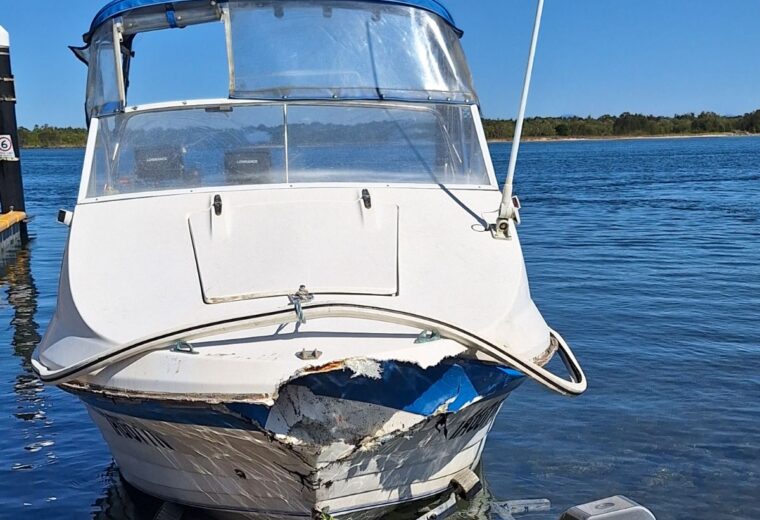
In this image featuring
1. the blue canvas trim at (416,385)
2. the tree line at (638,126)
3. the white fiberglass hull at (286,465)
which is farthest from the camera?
the tree line at (638,126)

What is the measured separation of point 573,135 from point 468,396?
13094 cm

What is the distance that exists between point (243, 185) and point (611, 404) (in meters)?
4.44

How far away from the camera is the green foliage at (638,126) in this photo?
5177 inches

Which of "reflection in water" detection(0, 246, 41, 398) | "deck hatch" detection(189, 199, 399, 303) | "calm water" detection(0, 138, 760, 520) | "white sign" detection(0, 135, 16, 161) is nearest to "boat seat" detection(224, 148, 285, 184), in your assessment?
"deck hatch" detection(189, 199, 399, 303)

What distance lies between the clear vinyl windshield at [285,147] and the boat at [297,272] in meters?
0.01

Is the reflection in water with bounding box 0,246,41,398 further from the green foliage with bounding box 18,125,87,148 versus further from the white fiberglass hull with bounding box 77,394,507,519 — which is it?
the green foliage with bounding box 18,125,87,148

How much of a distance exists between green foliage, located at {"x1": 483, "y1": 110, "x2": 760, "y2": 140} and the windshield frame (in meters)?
124

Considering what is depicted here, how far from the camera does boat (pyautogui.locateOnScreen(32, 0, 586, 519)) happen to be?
441 cm

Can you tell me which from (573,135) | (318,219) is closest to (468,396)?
(318,219)

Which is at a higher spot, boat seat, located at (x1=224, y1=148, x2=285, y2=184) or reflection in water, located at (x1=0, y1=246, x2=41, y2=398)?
boat seat, located at (x1=224, y1=148, x2=285, y2=184)

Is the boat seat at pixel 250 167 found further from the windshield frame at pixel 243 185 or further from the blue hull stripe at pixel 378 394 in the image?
the blue hull stripe at pixel 378 394

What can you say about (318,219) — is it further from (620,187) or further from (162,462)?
(620,187)

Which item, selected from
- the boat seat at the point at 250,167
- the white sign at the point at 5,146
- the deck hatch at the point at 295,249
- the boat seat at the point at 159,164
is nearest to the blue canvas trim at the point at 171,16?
the boat seat at the point at 159,164

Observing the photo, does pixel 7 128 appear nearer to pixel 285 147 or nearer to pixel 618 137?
pixel 285 147
